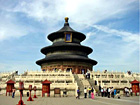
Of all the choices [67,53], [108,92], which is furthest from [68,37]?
[108,92]

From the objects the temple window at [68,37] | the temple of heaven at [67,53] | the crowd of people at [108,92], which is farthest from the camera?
the temple window at [68,37]

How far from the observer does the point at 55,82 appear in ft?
103

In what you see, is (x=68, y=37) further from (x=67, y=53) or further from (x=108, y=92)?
(x=108, y=92)

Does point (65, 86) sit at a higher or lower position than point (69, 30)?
lower

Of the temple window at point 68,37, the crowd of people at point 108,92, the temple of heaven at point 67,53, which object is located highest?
the temple window at point 68,37

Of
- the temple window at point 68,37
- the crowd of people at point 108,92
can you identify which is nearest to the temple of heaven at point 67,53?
the temple window at point 68,37

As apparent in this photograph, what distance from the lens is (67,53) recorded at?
50.6 m

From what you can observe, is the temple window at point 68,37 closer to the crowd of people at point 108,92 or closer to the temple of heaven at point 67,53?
the temple of heaven at point 67,53

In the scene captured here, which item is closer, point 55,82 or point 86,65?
point 55,82

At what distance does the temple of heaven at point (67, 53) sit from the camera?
A: 4834 cm

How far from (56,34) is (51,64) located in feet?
31.4

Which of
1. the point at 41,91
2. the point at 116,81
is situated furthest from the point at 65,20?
the point at 41,91

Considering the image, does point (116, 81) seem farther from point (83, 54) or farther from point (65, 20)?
point (65, 20)

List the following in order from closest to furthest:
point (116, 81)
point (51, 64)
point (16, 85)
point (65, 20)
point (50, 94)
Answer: point (50, 94) → point (16, 85) → point (116, 81) → point (51, 64) → point (65, 20)
